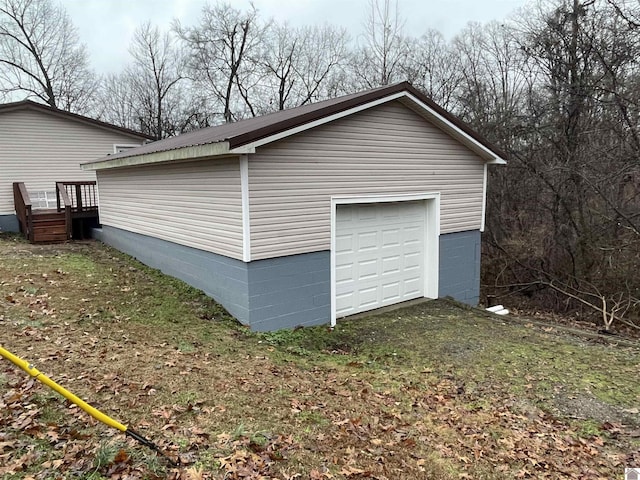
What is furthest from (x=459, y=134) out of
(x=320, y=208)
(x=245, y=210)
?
(x=245, y=210)

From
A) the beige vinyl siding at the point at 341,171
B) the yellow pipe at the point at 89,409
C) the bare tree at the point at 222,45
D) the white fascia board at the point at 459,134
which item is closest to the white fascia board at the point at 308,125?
the beige vinyl siding at the point at 341,171

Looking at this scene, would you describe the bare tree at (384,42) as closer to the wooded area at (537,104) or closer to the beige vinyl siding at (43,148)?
the wooded area at (537,104)

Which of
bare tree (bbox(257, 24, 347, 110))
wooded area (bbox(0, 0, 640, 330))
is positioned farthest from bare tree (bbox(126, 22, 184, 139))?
bare tree (bbox(257, 24, 347, 110))

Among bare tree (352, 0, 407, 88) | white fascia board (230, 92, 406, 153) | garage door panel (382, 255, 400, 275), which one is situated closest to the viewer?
white fascia board (230, 92, 406, 153)

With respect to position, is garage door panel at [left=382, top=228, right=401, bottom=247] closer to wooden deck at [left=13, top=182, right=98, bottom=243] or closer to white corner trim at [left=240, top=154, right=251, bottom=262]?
white corner trim at [left=240, top=154, right=251, bottom=262]

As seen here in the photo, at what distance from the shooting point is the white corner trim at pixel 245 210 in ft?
20.3

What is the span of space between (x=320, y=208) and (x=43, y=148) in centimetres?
1175

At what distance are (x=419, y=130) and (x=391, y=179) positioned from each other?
123 centimetres

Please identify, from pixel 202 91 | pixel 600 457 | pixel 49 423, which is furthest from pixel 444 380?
pixel 202 91

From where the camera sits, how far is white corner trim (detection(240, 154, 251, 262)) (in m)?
6.20

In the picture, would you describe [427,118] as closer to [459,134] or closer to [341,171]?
[459,134]

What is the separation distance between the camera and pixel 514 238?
14367 millimetres

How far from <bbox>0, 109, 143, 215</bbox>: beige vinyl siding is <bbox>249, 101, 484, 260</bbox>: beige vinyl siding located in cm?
1131

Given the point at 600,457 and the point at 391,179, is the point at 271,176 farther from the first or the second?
the point at 600,457
